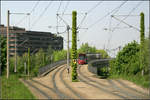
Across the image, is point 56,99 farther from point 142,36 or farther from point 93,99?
point 142,36

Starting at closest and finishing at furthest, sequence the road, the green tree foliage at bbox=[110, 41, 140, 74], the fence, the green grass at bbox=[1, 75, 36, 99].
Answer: the green grass at bbox=[1, 75, 36, 99]
the road
the green tree foliage at bbox=[110, 41, 140, 74]
the fence

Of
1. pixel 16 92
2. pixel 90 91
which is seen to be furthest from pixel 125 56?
pixel 16 92

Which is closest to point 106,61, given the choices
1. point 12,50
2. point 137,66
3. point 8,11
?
point 137,66

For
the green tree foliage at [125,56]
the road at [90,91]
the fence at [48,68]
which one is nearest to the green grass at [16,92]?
the road at [90,91]

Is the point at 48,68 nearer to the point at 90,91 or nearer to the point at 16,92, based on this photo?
the point at 90,91

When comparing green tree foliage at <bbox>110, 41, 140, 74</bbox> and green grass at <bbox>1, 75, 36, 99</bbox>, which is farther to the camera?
green tree foliage at <bbox>110, 41, 140, 74</bbox>

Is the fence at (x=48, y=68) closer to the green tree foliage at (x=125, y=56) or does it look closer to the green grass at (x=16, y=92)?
the green tree foliage at (x=125, y=56)

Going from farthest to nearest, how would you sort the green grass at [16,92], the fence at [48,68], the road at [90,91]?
the fence at [48,68] < the road at [90,91] < the green grass at [16,92]

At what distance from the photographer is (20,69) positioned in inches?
3479

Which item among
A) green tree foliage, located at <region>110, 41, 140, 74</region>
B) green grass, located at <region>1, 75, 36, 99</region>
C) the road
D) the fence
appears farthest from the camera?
the fence

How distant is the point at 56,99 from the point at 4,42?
30535 mm

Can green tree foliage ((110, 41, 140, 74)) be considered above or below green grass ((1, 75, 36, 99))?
above

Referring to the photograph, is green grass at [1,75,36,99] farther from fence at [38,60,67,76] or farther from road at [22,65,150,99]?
fence at [38,60,67,76]

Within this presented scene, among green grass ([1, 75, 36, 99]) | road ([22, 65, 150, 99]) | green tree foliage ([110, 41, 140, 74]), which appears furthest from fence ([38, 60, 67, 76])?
green grass ([1, 75, 36, 99])
